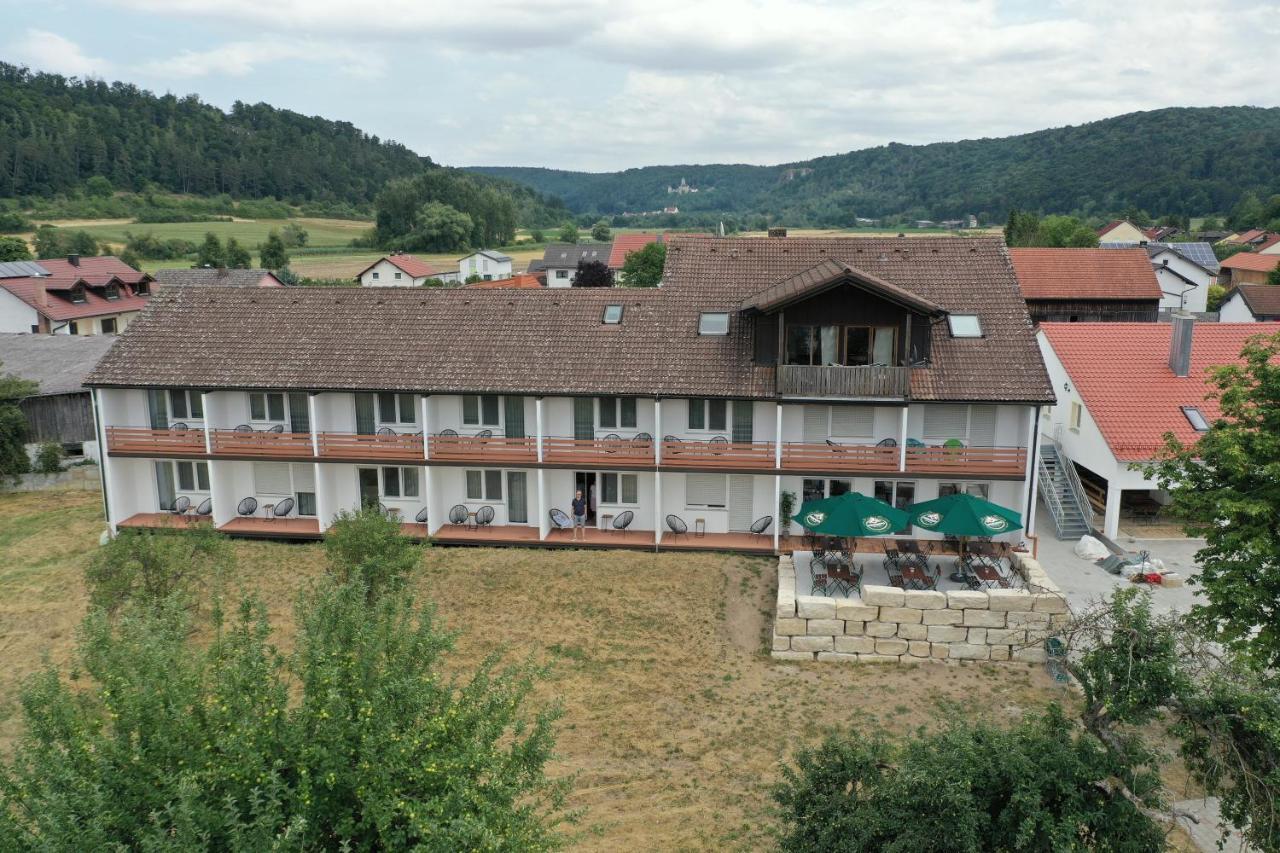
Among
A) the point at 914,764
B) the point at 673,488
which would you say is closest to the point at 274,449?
the point at 673,488

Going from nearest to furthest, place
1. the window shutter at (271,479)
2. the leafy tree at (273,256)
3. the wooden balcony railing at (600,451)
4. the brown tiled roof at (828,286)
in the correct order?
the brown tiled roof at (828,286)
the wooden balcony railing at (600,451)
the window shutter at (271,479)
the leafy tree at (273,256)

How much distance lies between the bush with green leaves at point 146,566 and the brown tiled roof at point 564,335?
5801 millimetres

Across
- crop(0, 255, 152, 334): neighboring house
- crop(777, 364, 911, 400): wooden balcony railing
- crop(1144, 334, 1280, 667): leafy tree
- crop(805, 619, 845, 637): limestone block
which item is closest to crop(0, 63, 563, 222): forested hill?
crop(0, 255, 152, 334): neighboring house

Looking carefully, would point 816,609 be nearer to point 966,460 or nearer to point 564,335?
point 966,460

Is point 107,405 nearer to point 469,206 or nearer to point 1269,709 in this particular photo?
point 1269,709

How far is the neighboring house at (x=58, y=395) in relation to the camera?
36531 millimetres

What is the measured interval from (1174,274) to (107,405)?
71809 mm

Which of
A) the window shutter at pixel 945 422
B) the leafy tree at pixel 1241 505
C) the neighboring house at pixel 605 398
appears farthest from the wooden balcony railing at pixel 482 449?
the leafy tree at pixel 1241 505

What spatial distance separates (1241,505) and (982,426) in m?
11.4

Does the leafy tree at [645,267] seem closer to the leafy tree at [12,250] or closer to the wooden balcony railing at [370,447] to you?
the wooden balcony railing at [370,447]

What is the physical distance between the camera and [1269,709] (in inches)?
401

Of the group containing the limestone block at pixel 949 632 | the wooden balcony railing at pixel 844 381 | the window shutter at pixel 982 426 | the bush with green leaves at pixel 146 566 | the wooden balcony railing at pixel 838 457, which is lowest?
the limestone block at pixel 949 632

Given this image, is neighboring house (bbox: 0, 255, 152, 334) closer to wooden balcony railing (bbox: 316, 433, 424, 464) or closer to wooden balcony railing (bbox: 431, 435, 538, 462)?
wooden balcony railing (bbox: 316, 433, 424, 464)

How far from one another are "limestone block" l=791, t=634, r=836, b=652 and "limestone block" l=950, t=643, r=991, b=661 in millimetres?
2652
